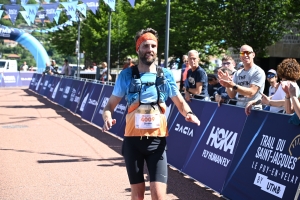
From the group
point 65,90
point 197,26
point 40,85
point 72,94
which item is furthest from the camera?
point 40,85

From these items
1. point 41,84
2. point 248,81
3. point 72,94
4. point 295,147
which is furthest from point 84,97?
point 41,84

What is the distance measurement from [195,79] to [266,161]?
3566 millimetres

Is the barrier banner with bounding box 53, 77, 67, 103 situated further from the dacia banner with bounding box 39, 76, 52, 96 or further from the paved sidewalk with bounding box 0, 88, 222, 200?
the paved sidewalk with bounding box 0, 88, 222, 200

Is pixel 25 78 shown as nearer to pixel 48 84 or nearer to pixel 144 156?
pixel 48 84

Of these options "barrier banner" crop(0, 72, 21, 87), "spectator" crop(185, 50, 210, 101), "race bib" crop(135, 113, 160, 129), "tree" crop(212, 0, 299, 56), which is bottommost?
"barrier banner" crop(0, 72, 21, 87)

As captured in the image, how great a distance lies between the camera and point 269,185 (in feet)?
20.6

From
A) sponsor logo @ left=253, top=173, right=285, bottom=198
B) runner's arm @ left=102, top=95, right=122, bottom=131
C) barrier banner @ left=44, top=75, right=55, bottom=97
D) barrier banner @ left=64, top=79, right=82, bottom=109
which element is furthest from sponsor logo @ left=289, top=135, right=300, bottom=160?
barrier banner @ left=44, top=75, right=55, bottom=97

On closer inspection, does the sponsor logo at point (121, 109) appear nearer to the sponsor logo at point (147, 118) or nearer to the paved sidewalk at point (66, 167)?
the paved sidewalk at point (66, 167)

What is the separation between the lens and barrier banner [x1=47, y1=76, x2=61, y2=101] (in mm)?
26244

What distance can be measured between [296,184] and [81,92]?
14204 mm

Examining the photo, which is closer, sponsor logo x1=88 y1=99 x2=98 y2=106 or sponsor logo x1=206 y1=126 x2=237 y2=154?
sponsor logo x1=206 y1=126 x2=237 y2=154

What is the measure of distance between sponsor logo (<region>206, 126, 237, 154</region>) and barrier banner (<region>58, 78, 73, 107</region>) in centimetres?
1442

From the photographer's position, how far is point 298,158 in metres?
5.87

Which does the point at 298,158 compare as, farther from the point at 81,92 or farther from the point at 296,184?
the point at 81,92
